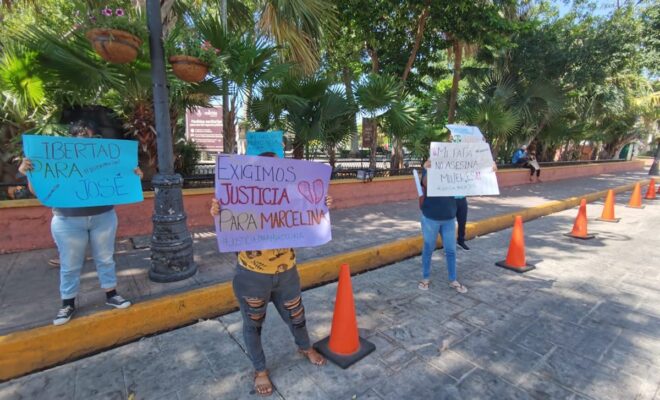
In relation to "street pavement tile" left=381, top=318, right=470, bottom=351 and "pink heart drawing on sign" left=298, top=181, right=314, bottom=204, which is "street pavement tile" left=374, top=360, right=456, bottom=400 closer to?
"street pavement tile" left=381, top=318, right=470, bottom=351

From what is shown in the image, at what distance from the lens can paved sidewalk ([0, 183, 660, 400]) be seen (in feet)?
7.97

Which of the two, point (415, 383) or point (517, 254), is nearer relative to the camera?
point (415, 383)

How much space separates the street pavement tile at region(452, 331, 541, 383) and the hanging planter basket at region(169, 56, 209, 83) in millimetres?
3921

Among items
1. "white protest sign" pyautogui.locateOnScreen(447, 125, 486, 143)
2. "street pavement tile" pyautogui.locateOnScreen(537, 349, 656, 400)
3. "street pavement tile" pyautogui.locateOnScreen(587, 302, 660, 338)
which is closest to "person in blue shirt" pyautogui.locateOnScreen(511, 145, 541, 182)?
"white protest sign" pyautogui.locateOnScreen(447, 125, 486, 143)

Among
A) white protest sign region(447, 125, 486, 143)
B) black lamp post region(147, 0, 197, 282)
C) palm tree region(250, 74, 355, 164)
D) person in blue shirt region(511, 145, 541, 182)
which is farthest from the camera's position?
person in blue shirt region(511, 145, 541, 182)

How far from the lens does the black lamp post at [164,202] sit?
11.7 feet

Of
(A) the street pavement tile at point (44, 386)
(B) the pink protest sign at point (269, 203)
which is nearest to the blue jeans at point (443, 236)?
(B) the pink protest sign at point (269, 203)

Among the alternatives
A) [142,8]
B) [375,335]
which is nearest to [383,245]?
[375,335]

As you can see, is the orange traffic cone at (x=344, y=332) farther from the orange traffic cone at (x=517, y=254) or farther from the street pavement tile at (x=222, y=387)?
the orange traffic cone at (x=517, y=254)

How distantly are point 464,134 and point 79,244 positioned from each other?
430 cm

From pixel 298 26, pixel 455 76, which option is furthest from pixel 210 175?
pixel 455 76

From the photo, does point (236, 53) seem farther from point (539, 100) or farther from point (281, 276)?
point (539, 100)

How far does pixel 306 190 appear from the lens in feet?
8.46

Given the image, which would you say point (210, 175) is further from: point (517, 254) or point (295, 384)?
point (517, 254)
